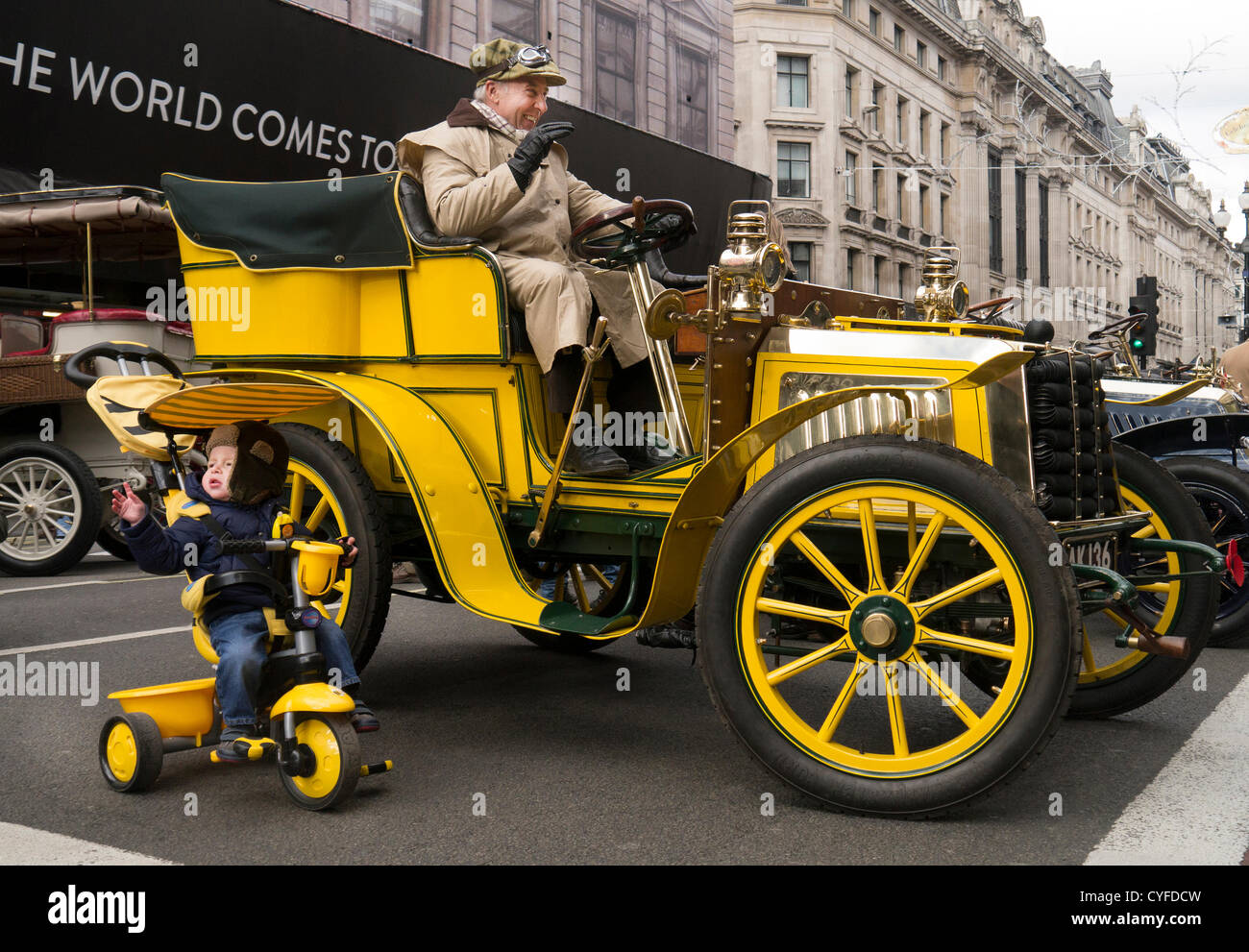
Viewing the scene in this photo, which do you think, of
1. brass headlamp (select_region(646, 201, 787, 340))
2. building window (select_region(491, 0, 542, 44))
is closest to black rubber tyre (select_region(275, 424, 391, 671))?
brass headlamp (select_region(646, 201, 787, 340))

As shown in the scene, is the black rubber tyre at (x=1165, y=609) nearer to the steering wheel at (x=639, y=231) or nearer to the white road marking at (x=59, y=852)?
the steering wheel at (x=639, y=231)

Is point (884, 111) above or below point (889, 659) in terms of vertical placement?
above

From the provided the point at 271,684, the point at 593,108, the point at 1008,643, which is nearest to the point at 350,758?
the point at 271,684

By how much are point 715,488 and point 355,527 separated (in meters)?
1.37

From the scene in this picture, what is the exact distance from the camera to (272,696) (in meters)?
3.74

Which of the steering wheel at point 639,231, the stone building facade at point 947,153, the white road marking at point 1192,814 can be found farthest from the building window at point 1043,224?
the white road marking at point 1192,814

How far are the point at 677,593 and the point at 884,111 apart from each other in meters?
44.9

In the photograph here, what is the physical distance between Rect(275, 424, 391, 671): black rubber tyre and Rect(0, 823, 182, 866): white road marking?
1290mm

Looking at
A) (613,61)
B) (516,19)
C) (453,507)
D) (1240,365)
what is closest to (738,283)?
(453,507)

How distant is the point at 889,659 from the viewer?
3.30 meters

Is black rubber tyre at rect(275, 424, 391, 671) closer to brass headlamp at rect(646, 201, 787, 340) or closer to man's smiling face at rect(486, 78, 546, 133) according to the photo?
brass headlamp at rect(646, 201, 787, 340)

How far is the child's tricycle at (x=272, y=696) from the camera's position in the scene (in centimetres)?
344

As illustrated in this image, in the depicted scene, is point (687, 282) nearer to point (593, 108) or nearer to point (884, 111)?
point (593, 108)

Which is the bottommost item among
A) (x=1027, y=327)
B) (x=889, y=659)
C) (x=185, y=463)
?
(x=889, y=659)
